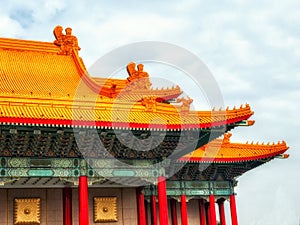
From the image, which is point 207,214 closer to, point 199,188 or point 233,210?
point 233,210

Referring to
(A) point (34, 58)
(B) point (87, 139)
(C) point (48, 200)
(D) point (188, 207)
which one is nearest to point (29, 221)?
(C) point (48, 200)

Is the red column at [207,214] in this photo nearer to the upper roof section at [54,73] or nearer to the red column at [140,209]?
the red column at [140,209]

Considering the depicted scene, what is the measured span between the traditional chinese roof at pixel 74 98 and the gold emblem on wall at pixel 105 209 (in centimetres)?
513

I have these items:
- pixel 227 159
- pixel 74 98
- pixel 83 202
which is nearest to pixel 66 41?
pixel 74 98

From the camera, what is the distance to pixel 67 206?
A: 2388 cm

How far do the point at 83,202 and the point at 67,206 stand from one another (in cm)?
353

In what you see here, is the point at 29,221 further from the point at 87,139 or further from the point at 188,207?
the point at 188,207

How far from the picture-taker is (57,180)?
22.9 metres

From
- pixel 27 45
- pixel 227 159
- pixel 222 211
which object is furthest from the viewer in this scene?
pixel 222 211

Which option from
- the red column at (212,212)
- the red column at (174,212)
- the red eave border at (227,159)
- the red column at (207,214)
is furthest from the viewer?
the red column at (207,214)

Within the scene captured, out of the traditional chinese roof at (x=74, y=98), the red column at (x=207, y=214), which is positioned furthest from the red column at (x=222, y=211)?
the traditional chinese roof at (x=74, y=98)

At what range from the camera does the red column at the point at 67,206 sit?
23.6 metres

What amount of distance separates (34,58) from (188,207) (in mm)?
13074

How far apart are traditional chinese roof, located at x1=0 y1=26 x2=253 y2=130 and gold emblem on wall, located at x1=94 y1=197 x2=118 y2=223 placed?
16.8ft
